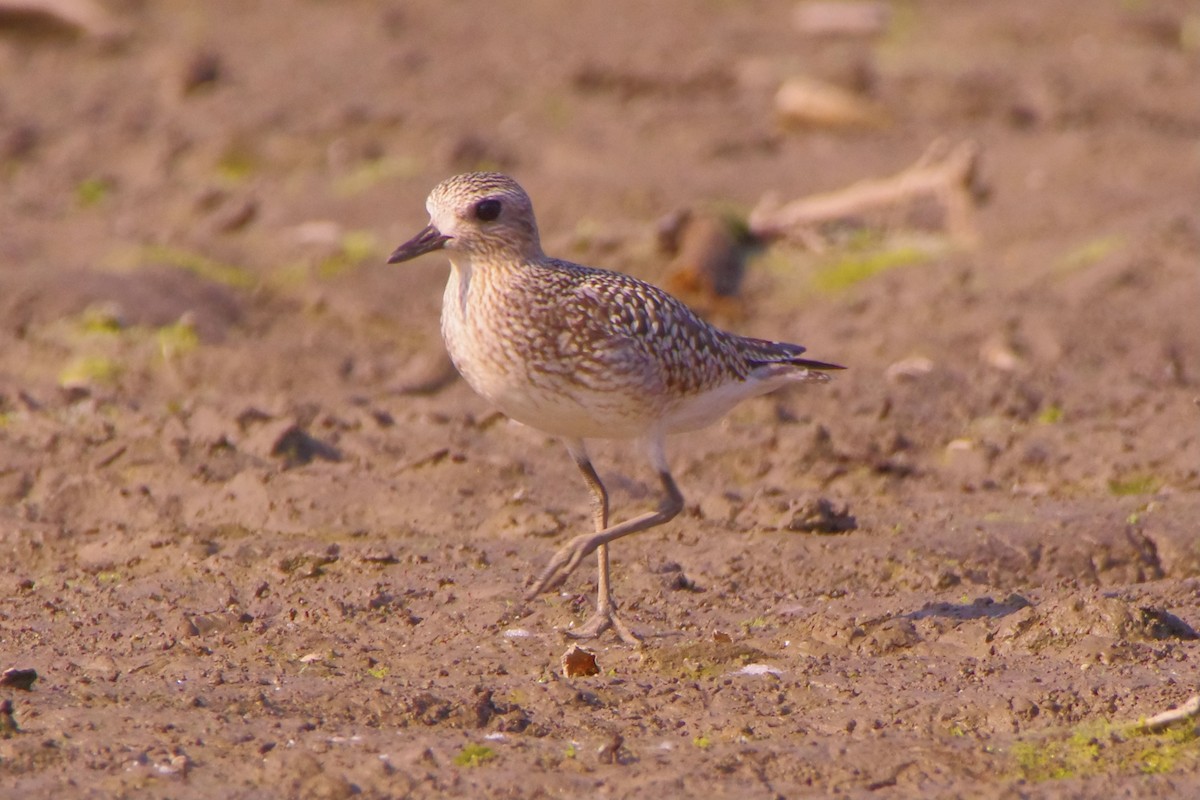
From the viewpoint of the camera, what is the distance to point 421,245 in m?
6.65

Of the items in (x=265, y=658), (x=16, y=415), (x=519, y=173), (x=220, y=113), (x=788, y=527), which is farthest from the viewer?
(x=220, y=113)

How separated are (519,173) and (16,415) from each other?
591 cm

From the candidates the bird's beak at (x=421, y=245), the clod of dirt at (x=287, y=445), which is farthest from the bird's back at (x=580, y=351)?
the clod of dirt at (x=287, y=445)

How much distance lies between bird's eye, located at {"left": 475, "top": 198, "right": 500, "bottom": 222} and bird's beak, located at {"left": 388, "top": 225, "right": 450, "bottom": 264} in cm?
15

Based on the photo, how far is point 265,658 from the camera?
6.17m

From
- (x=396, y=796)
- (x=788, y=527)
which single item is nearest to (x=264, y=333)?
(x=788, y=527)

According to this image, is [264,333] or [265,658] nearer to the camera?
[265,658]

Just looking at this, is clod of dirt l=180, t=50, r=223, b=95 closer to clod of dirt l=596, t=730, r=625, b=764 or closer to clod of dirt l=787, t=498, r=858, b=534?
clod of dirt l=787, t=498, r=858, b=534

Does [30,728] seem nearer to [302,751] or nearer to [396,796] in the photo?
[302,751]

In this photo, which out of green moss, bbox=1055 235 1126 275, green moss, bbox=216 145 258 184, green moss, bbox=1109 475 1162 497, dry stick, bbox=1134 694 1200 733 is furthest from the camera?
green moss, bbox=216 145 258 184

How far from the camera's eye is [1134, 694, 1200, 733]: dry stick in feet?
18.0

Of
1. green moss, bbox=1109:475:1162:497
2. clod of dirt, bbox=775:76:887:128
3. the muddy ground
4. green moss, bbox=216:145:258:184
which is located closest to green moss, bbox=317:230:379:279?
the muddy ground

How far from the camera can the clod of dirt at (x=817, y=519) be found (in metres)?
7.46

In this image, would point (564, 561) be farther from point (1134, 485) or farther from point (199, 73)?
point (199, 73)
